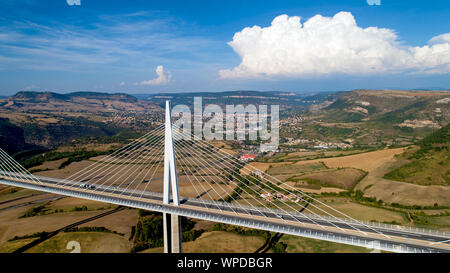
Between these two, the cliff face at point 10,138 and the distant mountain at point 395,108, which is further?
the distant mountain at point 395,108

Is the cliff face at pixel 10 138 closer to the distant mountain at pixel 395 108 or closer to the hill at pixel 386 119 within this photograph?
the hill at pixel 386 119

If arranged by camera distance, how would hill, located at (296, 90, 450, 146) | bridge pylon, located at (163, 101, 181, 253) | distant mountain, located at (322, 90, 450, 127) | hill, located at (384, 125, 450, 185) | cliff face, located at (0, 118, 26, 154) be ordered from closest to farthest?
bridge pylon, located at (163, 101, 181, 253), hill, located at (384, 125, 450, 185), cliff face, located at (0, 118, 26, 154), hill, located at (296, 90, 450, 146), distant mountain, located at (322, 90, 450, 127)

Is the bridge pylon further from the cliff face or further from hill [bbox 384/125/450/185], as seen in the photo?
the cliff face

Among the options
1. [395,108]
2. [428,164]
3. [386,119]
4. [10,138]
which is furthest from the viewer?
[395,108]

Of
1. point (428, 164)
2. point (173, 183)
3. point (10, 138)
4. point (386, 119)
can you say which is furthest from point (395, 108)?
point (10, 138)

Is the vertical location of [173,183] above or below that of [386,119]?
below

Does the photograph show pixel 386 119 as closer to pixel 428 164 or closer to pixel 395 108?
pixel 395 108

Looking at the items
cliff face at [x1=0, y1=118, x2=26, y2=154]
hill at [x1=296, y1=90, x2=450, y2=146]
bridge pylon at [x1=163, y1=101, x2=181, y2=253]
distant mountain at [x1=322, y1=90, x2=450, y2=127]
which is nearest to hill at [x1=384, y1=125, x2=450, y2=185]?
hill at [x1=296, y1=90, x2=450, y2=146]

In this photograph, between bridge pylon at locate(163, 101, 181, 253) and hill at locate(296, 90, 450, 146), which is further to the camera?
hill at locate(296, 90, 450, 146)

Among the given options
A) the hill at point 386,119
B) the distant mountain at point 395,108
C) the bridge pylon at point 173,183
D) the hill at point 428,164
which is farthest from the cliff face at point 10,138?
the distant mountain at point 395,108

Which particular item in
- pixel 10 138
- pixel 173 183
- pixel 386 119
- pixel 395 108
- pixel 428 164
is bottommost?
pixel 428 164

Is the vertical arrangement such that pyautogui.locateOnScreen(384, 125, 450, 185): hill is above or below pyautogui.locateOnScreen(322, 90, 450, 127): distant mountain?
below
